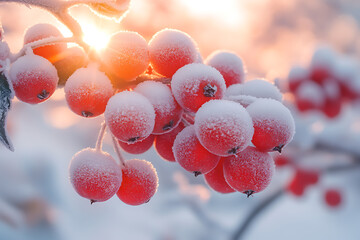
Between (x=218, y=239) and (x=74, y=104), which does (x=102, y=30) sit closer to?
(x=74, y=104)

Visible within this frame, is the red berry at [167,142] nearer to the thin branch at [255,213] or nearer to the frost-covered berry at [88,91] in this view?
the frost-covered berry at [88,91]

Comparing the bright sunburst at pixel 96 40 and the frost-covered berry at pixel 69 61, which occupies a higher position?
the bright sunburst at pixel 96 40

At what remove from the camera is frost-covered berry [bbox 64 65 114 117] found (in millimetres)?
493

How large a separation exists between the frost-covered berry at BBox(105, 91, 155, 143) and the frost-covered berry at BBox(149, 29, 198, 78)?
3.6 inches

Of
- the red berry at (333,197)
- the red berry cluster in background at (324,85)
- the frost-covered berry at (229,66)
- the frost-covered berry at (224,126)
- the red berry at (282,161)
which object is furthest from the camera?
the red berry at (333,197)

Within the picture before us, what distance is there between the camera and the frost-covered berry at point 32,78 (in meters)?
0.50

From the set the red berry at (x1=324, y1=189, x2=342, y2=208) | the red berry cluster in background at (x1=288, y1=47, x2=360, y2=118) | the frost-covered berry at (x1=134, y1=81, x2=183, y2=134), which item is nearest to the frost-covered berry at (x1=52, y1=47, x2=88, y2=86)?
the frost-covered berry at (x1=134, y1=81, x2=183, y2=134)

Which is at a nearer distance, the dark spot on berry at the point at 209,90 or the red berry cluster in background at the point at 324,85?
the dark spot on berry at the point at 209,90

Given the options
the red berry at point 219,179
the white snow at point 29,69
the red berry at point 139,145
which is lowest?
the red berry at point 139,145

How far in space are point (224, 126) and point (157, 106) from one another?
0.11 meters

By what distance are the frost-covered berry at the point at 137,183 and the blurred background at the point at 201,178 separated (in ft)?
0.70

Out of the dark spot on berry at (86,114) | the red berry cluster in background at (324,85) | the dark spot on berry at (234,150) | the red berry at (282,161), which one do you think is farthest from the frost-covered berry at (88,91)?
the red berry at (282,161)

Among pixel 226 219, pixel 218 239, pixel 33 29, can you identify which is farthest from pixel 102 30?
pixel 226 219

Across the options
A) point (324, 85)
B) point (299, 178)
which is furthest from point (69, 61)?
point (299, 178)
